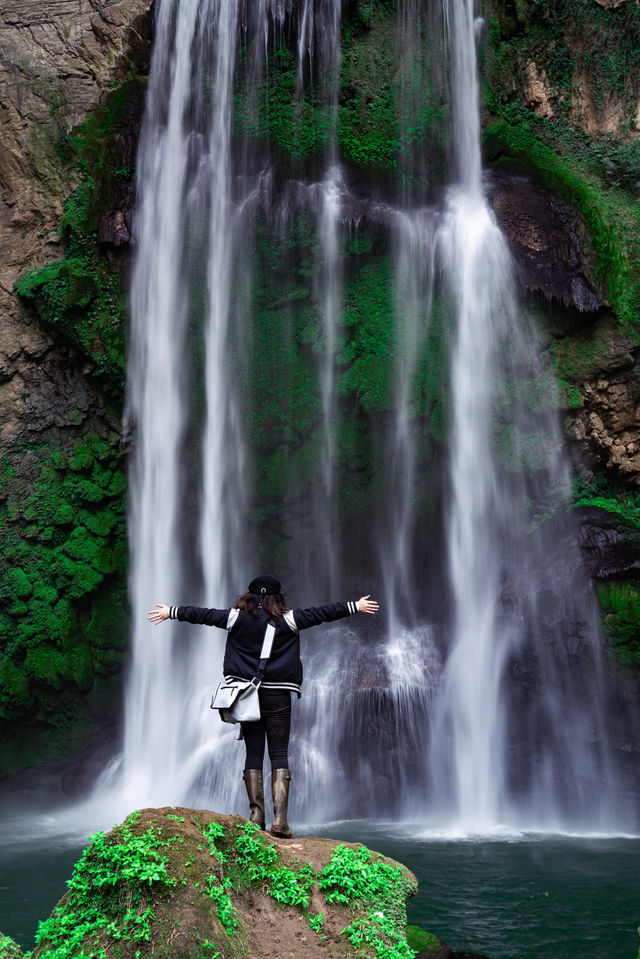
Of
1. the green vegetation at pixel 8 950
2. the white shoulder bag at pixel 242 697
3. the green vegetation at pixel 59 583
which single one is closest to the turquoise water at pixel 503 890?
the white shoulder bag at pixel 242 697

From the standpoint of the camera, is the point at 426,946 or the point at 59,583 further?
the point at 59,583

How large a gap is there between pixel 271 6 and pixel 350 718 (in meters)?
10.6

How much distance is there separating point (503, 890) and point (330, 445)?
6759mm

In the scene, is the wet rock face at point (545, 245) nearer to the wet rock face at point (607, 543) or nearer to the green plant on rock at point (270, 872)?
the wet rock face at point (607, 543)

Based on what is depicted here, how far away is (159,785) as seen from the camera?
10062 millimetres

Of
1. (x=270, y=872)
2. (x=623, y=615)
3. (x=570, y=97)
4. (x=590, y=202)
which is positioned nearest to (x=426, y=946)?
(x=270, y=872)

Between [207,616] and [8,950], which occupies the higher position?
[207,616]

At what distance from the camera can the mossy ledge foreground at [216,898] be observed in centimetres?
329

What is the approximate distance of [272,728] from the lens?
15.7ft

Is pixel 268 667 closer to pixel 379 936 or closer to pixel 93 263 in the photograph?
pixel 379 936

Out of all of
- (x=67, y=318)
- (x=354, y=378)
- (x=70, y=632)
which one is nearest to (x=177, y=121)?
(x=67, y=318)

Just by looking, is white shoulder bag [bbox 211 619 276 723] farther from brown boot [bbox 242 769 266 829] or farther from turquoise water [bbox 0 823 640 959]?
turquoise water [bbox 0 823 640 959]

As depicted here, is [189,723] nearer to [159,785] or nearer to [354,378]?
[159,785]

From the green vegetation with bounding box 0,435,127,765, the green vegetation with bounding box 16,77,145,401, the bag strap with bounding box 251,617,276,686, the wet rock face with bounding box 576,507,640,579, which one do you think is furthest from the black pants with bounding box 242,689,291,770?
the green vegetation with bounding box 16,77,145,401
